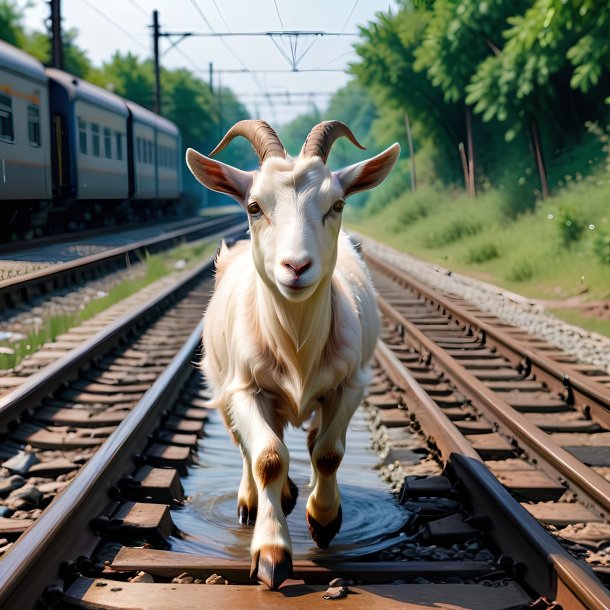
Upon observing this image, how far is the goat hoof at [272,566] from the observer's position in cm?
361

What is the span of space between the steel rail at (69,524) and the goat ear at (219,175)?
61.8 inches

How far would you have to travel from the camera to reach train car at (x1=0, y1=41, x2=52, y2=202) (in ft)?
40.4

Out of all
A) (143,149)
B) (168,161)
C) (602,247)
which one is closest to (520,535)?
(602,247)

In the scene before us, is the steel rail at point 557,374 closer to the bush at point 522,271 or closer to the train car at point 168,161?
the bush at point 522,271

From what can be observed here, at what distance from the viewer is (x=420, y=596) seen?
3.56 meters

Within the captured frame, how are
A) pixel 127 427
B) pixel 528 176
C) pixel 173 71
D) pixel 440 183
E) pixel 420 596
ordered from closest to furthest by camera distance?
pixel 420 596 → pixel 127 427 → pixel 528 176 → pixel 440 183 → pixel 173 71

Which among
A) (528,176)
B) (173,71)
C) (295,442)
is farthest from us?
(173,71)

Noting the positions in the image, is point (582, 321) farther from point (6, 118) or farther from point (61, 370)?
point (6, 118)

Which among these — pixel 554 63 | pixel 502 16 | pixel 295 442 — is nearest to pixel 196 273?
pixel 554 63

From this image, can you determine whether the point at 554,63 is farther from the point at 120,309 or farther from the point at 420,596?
the point at 420,596

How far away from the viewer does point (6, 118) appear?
12.3m

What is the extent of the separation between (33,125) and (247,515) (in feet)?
A: 38.2

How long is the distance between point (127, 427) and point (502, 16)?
20.9 m

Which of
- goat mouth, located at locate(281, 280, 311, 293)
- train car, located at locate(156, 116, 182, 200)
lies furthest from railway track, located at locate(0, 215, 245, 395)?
train car, located at locate(156, 116, 182, 200)
